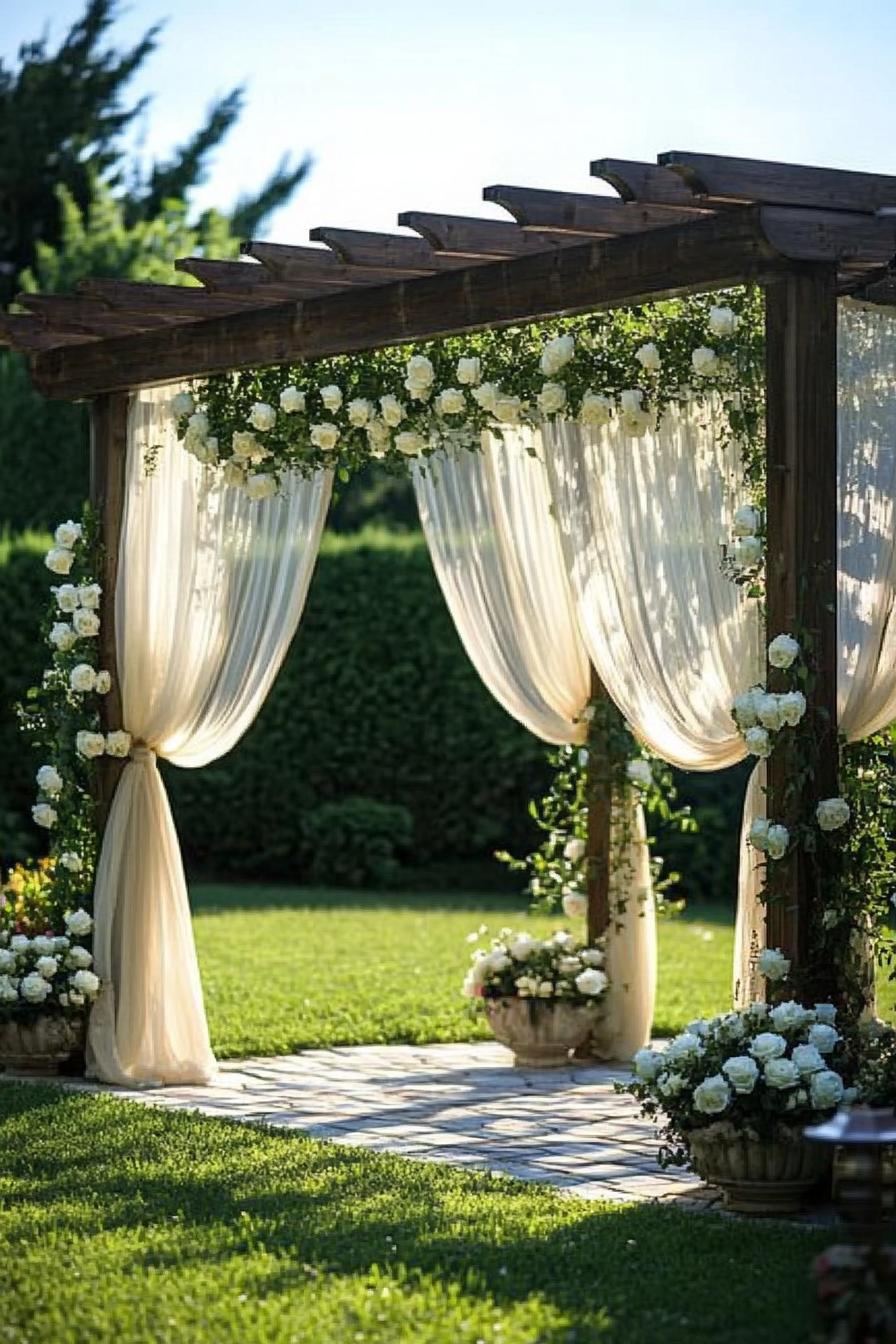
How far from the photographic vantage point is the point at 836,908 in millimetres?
5836

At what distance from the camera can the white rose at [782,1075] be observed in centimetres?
543

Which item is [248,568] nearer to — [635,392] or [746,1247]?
[635,392]

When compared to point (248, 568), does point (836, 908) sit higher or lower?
A: lower

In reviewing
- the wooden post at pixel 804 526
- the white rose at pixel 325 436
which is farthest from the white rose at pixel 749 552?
the white rose at pixel 325 436

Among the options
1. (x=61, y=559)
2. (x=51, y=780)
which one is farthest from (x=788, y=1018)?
(x=61, y=559)

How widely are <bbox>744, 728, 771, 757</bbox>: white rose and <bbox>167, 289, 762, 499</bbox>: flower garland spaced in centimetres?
76

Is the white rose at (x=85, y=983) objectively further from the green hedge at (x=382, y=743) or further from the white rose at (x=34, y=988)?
the green hedge at (x=382, y=743)

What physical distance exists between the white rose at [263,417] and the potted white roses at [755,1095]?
8.85ft

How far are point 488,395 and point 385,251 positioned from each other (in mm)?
583

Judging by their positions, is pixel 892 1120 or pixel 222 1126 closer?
pixel 892 1120

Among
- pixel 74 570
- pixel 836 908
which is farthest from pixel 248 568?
pixel 836 908

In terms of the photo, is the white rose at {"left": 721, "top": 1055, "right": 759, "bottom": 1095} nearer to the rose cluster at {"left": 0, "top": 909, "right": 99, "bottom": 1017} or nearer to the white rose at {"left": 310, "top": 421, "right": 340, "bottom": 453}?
the white rose at {"left": 310, "top": 421, "right": 340, "bottom": 453}

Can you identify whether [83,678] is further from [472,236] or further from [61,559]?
[472,236]

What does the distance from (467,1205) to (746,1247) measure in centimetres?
78
